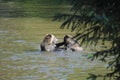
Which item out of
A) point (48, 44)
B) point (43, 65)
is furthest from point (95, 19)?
point (48, 44)

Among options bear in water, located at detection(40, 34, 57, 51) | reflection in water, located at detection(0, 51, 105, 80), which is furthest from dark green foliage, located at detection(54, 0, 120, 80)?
bear in water, located at detection(40, 34, 57, 51)

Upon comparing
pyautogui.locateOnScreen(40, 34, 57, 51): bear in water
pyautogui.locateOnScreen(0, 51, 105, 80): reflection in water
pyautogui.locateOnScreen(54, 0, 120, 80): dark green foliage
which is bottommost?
pyautogui.locateOnScreen(0, 51, 105, 80): reflection in water

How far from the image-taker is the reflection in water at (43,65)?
12797mm

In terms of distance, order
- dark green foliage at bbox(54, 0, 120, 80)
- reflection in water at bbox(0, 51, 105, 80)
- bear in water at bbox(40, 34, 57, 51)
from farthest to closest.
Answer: bear in water at bbox(40, 34, 57, 51)
reflection in water at bbox(0, 51, 105, 80)
dark green foliage at bbox(54, 0, 120, 80)

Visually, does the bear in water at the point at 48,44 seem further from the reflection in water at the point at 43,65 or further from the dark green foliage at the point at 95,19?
the dark green foliage at the point at 95,19

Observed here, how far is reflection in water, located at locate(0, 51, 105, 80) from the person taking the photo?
12.8m

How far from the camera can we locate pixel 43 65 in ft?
47.0

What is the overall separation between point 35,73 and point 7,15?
1817 centimetres

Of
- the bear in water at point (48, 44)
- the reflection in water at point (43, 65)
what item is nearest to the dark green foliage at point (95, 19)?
the reflection in water at point (43, 65)

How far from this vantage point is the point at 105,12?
17.0ft

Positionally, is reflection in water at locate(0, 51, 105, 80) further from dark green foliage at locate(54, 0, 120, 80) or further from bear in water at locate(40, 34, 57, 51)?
dark green foliage at locate(54, 0, 120, 80)

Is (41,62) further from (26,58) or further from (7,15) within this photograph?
(7,15)

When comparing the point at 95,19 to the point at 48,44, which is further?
the point at 48,44

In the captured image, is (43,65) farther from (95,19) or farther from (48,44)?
(95,19)
